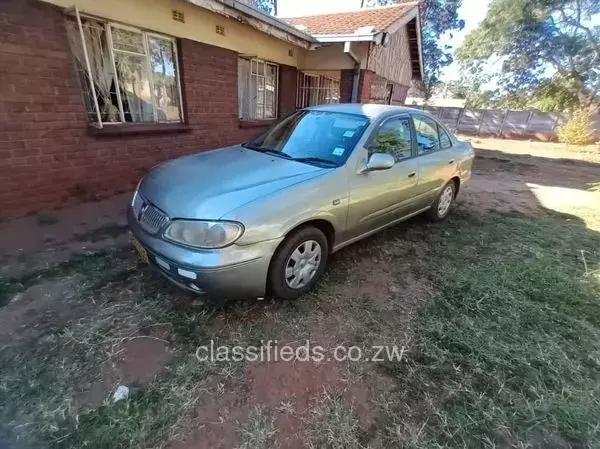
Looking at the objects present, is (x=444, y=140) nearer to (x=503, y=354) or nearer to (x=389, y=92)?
(x=503, y=354)

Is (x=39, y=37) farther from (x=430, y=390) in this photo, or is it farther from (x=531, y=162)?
(x=531, y=162)

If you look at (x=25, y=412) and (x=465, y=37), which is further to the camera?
(x=465, y=37)

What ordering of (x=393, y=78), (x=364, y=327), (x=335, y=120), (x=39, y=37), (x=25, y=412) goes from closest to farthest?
(x=25, y=412) → (x=364, y=327) → (x=335, y=120) → (x=39, y=37) → (x=393, y=78)

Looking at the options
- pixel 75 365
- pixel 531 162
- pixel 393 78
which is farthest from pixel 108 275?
pixel 531 162

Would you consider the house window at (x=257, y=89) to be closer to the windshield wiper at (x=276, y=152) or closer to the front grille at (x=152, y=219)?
the windshield wiper at (x=276, y=152)

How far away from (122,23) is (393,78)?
9485 mm

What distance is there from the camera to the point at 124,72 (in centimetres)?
481

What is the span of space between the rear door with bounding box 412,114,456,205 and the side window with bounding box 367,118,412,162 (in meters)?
0.20

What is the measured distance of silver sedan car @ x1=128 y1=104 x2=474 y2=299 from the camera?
Answer: 218cm

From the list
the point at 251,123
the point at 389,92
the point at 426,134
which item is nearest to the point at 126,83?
the point at 251,123

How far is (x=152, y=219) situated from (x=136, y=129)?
3.20 m

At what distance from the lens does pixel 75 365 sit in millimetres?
2041

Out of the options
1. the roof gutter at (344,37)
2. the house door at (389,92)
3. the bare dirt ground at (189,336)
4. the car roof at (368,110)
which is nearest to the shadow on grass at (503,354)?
the bare dirt ground at (189,336)

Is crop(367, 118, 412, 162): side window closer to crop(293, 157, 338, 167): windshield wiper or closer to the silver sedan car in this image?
the silver sedan car
